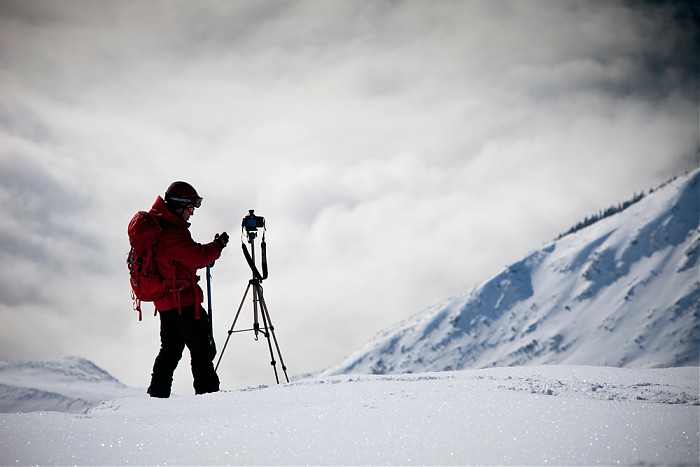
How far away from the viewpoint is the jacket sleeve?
5918 millimetres

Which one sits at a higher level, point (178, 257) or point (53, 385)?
point (53, 385)

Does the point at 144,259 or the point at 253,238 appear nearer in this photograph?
the point at 144,259

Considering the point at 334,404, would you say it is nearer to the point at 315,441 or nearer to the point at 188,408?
the point at 315,441

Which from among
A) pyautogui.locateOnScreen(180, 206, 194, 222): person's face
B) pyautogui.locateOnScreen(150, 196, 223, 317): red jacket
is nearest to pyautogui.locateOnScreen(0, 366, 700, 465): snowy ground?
pyautogui.locateOnScreen(150, 196, 223, 317): red jacket

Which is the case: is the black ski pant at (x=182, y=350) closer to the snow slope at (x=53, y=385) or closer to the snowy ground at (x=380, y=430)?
the snowy ground at (x=380, y=430)

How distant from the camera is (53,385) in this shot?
38.8 meters

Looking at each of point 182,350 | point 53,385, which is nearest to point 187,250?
point 182,350

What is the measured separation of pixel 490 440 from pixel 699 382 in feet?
12.4

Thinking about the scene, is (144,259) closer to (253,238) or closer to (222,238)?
(222,238)

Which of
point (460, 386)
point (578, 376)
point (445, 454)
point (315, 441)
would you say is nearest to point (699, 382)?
point (578, 376)

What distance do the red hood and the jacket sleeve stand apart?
13 cm

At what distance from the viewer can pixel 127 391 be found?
95.9 feet

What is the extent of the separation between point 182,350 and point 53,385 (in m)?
39.1

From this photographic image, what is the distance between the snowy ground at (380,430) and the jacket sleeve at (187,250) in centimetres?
172
